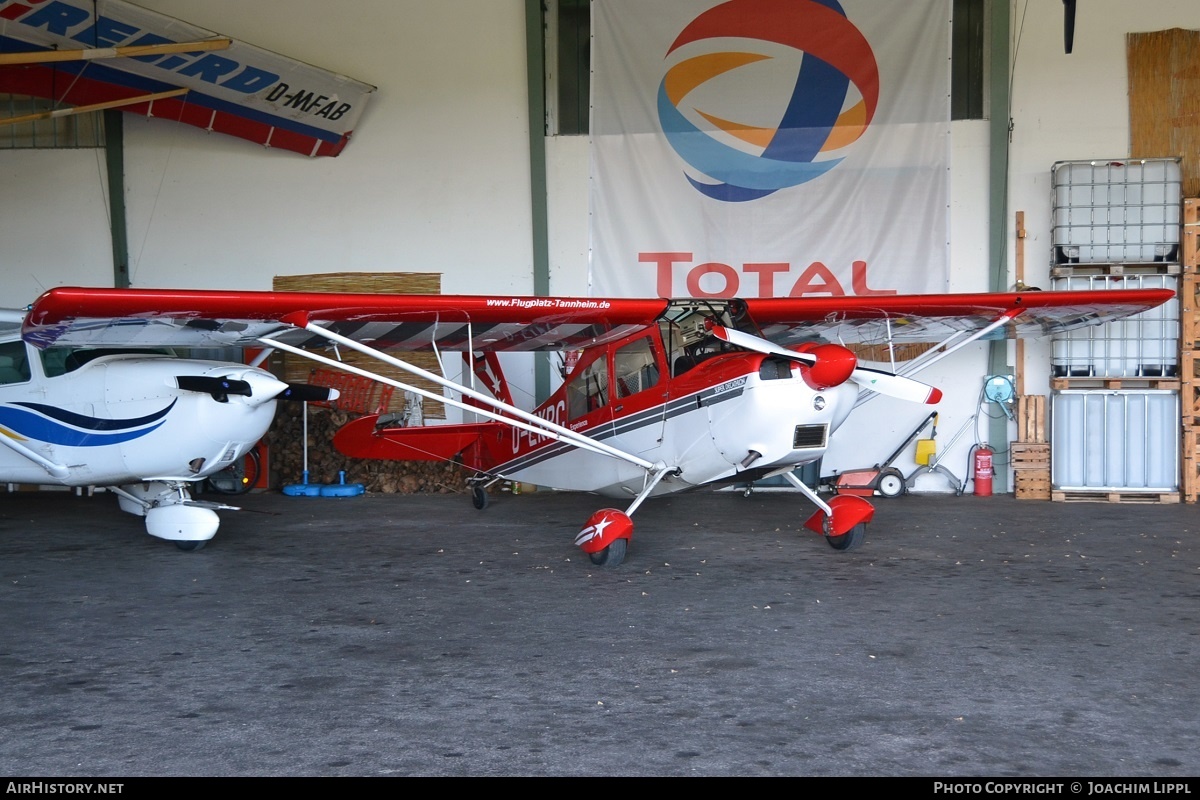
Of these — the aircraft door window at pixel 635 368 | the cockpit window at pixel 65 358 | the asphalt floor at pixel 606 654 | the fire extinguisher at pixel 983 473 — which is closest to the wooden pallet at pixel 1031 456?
the fire extinguisher at pixel 983 473

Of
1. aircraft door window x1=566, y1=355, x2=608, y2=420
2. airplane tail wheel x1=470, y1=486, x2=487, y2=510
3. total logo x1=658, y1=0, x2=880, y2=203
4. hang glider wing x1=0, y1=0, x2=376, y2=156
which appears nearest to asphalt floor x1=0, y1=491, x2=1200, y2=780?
aircraft door window x1=566, y1=355, x2=608, y2=420

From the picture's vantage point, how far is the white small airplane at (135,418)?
24.0ft

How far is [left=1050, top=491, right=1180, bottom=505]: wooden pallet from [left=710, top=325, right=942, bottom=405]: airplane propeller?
4.08 metres

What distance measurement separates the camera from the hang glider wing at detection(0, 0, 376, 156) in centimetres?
952

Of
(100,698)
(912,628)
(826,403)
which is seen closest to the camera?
(100,698)

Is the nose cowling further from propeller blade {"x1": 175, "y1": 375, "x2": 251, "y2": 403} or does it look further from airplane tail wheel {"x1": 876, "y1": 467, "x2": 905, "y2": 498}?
airplane tail wheel {"x1": 876, "y1": 467, "x2": 905, "y2": 498}

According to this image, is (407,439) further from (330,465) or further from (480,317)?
(480,317)

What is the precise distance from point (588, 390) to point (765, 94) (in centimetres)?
448

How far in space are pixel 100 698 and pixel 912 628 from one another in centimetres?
366

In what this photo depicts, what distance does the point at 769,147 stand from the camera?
10758 mm

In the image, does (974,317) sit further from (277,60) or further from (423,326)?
(277,60)

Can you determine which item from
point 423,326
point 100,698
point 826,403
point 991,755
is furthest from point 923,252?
point 100,698

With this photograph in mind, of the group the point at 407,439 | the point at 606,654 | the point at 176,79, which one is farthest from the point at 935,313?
the point at 176,79

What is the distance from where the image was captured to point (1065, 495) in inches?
399
